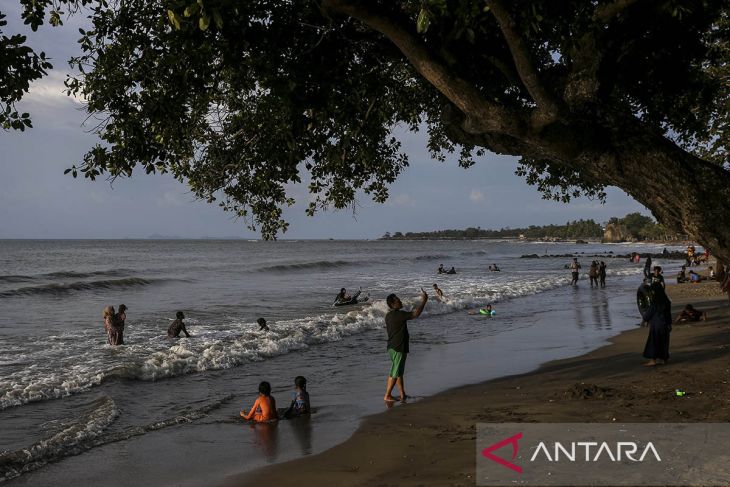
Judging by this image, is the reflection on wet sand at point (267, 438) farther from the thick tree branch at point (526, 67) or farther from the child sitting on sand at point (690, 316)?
the child sitting on sand at point (690, 316)

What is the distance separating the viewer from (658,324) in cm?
1245

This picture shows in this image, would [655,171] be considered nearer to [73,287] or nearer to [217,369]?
[217,369]

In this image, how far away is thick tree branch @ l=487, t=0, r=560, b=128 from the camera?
5.52 m

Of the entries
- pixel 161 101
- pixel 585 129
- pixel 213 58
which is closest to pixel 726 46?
pixel 585 129

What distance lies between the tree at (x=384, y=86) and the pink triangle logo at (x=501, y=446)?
3017 mm

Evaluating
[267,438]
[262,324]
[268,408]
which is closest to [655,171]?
[267,438]

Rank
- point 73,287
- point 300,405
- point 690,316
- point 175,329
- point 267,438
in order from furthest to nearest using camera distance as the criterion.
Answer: point 73,287, point 175,329, point 690,316, point 300,405, point 267,438

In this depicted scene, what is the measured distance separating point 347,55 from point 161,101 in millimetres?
2582

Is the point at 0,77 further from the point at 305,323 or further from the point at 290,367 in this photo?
the point at 305,323

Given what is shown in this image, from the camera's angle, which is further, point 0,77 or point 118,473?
point 118,473

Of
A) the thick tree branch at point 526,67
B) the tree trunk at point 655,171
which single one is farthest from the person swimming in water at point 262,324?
the thick tree branch at point 526,67

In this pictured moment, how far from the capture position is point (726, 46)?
1023cm

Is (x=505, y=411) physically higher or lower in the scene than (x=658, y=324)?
lower

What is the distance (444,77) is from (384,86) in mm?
3051
